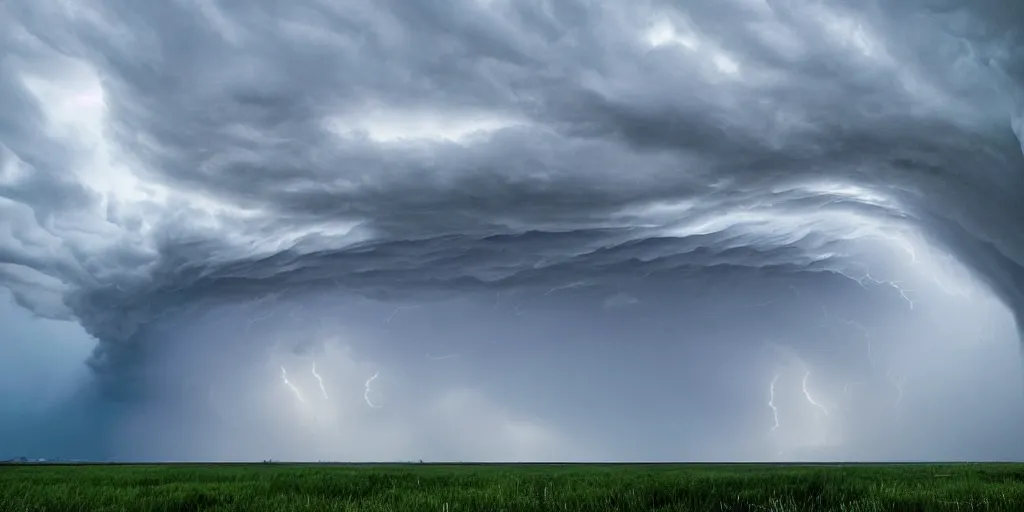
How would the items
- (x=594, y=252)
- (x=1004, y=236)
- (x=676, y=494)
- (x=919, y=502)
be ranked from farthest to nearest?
(x=594, y=252), (x=1004, y=236), (x=676, y=494), (x=919, y=502)

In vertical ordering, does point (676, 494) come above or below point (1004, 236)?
below

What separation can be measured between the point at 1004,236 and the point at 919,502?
4171 centimetres

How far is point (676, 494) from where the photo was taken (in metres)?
7.95

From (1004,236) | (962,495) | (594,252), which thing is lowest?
(962,495)

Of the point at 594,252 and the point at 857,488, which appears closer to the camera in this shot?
the point at 857,488

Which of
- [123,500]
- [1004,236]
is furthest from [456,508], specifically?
[1004,236]

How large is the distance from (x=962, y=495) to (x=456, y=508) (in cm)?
531

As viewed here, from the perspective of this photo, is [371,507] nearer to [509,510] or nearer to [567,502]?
[509,510]

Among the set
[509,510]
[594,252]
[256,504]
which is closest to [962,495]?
[509,510]

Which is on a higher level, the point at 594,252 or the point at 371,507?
the point at 594,252

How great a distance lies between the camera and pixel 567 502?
291 inches

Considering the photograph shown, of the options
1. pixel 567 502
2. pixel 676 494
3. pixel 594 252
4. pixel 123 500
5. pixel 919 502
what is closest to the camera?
pixel 919 502

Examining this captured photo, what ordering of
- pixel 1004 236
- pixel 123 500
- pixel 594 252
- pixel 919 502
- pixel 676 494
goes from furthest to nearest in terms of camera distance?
pixel 594 252, pixel 1004 236, pixel 123 500, pixel 676 494, pixel 919 502

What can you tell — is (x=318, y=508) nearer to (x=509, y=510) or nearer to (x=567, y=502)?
(x=509, y=510)
